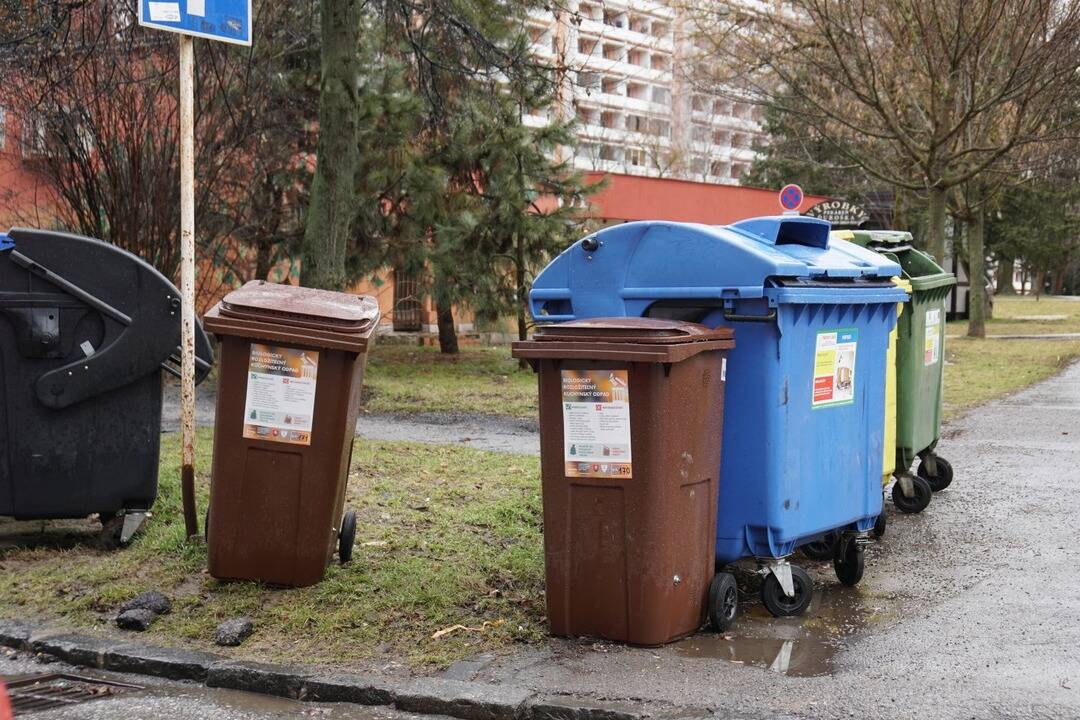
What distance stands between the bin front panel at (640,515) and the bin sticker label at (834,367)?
2.39 ft

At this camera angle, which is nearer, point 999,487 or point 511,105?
point 999,487

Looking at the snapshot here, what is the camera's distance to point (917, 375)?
7.63m

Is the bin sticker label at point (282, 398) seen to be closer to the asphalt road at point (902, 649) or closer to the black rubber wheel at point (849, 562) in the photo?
the asphalt road at point (902, 649)

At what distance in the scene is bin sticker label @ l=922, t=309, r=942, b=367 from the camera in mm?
7840

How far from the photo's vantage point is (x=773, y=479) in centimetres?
516

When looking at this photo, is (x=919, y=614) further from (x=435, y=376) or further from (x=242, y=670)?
(x=435, y=376)

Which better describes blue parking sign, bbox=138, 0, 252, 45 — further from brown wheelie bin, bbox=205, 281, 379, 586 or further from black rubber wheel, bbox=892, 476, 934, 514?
black rubber wheel, bbox=892, 476, 934, 514

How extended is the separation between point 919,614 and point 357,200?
12.4 metres

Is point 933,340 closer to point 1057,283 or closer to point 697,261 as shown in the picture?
point 697,261

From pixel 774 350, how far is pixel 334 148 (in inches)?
294

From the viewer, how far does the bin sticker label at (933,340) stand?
784 cm

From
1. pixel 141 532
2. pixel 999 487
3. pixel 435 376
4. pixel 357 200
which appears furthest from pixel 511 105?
pixel 141 532

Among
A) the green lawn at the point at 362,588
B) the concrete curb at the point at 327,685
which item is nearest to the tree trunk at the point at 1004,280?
the green lawn at the point at 362,588

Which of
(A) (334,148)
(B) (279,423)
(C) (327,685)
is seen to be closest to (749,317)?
(B) (279,423)
